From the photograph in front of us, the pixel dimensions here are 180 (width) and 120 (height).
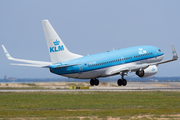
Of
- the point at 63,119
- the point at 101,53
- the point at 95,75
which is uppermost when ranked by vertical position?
the point at 101,53

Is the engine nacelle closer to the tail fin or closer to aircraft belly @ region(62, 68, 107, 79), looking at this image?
aircraft belly @ region(62, 68, 107, 79)

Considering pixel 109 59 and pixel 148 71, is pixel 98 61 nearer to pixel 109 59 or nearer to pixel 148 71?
pixel 109 59

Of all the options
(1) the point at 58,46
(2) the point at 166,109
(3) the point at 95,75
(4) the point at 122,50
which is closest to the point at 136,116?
(2) the point at 166,109

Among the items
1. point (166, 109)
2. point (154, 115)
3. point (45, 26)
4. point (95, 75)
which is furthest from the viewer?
point (95, 75)

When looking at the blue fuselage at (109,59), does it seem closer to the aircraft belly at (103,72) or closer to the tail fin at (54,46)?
the aircraft belly at (103,72)

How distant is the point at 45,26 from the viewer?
2002 inches

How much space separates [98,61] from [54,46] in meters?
8.64

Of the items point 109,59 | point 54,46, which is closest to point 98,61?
point 109,59

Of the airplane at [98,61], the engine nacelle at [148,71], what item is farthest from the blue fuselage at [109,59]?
the engine nacelle at [148,71]

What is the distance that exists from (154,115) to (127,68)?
30.5m

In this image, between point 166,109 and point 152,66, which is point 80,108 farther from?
point 152,66

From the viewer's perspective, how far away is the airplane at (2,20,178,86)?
169 ft

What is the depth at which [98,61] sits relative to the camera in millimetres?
56062

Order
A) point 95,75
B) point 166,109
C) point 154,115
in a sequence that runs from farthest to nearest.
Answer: point 95,75 < point 166,109 < point 154,115
